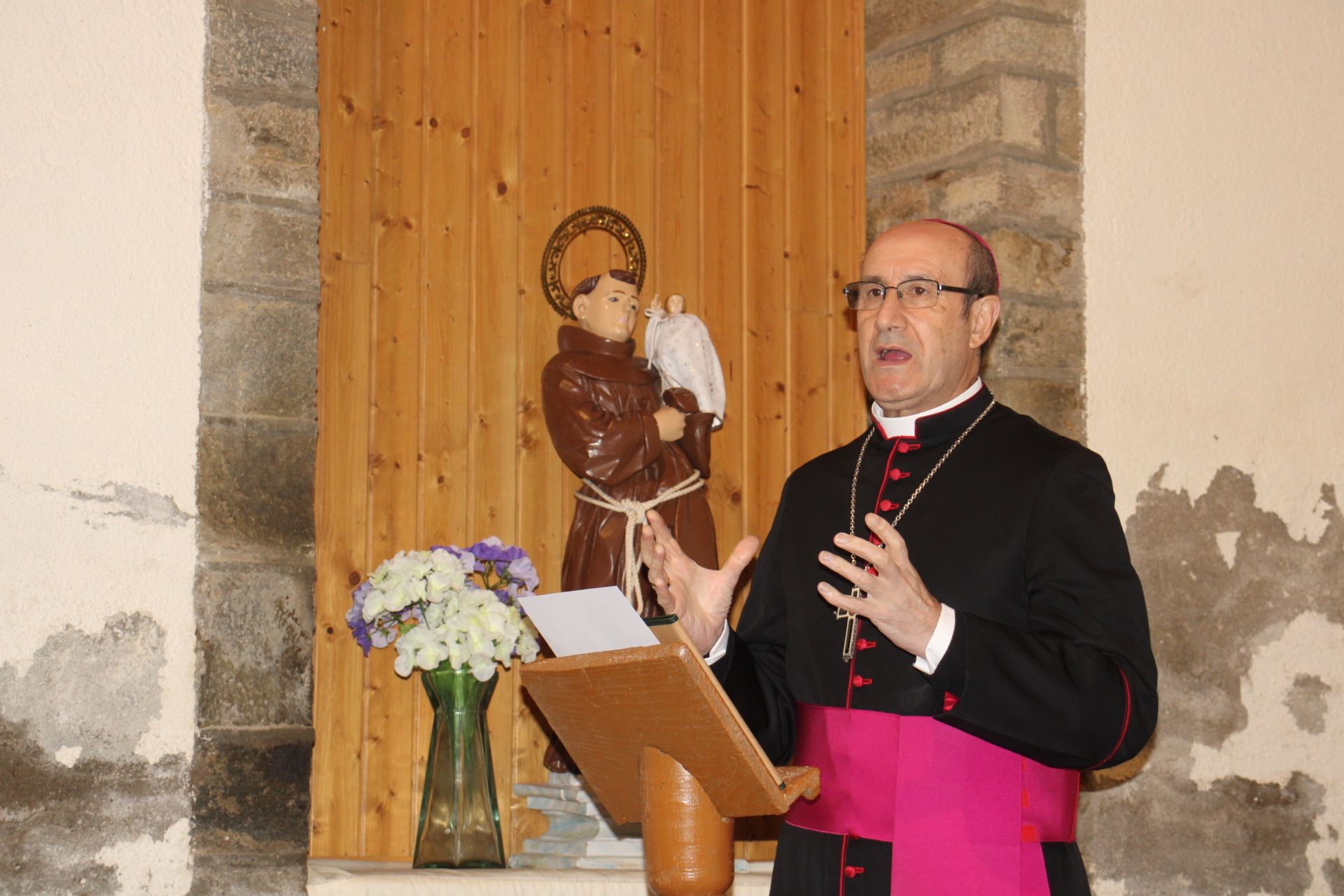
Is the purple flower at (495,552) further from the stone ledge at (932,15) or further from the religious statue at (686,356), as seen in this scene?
the stone ledge at (932,15)

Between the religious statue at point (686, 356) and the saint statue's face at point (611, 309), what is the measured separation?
0.26ft

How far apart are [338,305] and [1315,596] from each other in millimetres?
2473

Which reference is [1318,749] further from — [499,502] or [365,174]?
[365,174]

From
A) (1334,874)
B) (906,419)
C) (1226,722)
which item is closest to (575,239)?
(906,419)

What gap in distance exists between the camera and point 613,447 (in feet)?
11.0

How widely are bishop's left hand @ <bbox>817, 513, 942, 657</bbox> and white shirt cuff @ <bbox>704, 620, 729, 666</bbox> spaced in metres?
0.38

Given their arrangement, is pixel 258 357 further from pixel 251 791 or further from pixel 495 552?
pixel 251 791

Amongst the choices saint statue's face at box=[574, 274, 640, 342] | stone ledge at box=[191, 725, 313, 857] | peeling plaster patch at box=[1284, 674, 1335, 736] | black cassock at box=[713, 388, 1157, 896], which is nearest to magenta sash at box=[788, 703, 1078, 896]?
black cassock at box=[713, 388, 1157, 896]

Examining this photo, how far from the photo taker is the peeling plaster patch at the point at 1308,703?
12.1ft

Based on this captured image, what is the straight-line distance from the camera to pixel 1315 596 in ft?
12.3

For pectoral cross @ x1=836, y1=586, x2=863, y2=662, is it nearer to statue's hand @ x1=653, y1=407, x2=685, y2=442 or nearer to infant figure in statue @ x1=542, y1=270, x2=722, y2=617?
infant figure in statue @ x1=542, y1=270, x2=722, y2=617

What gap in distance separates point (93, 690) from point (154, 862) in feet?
1.07

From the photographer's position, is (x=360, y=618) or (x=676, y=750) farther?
(x=360, y=618)

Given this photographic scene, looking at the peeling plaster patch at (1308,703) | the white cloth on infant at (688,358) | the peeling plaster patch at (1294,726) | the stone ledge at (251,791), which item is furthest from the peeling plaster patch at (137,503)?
the peeling plaster patch at (1308,703)
